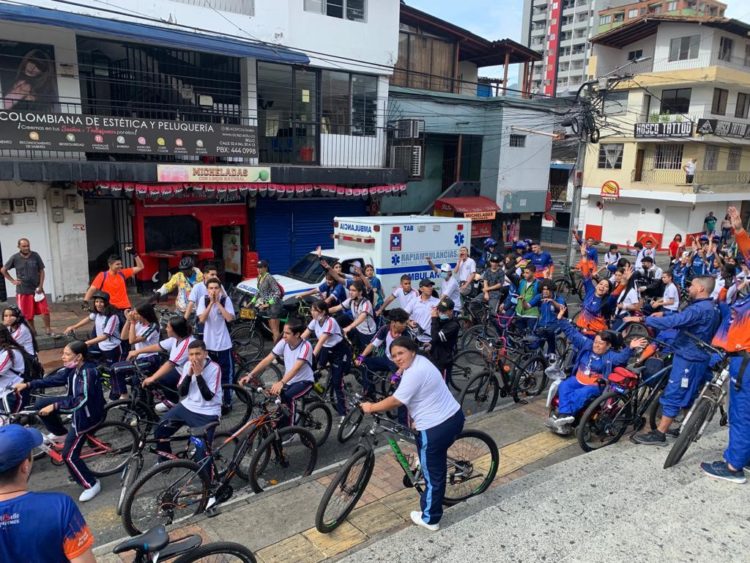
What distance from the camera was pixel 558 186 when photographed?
4216cm

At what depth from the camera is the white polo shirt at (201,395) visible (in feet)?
18.1

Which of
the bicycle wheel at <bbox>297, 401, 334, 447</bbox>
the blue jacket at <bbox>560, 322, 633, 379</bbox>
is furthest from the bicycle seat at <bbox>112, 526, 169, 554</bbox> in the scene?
the blue jacket at <bbox>560, 322, 633, 379</bbox>

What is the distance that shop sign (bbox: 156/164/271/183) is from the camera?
1392cm

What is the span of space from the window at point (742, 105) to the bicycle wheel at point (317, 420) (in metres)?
36.1

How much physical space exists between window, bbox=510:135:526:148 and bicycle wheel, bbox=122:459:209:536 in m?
22.0

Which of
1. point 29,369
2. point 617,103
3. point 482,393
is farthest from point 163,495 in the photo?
point 617,103

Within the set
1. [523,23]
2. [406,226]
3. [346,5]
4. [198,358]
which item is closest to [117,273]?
[198,358]

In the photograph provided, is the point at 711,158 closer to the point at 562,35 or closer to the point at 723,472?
the point at 723,472

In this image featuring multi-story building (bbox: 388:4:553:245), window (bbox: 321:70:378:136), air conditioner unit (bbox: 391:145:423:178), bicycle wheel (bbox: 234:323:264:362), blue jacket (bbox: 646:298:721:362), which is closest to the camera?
blue jacket (bbox: 646:298:721:362)

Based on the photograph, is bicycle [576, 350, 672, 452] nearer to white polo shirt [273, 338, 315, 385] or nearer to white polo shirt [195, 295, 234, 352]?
white polo shirt [273, 338, 315, 385]

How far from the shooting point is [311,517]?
5.26 meters

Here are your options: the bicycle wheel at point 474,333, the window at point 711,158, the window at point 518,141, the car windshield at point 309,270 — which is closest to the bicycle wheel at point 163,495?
the bicycle wheel at point 474,333

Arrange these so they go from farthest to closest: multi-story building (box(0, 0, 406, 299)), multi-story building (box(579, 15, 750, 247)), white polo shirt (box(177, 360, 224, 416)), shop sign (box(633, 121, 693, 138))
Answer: multi-story building (box(579, 15, 750, 247)), shop sign (box(633, 121, 693, 138)), multi-story building (box(0, 0, 406, 299)), white polo shirt (box(177, 360, 224, 416))

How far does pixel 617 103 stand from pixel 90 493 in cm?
3604
